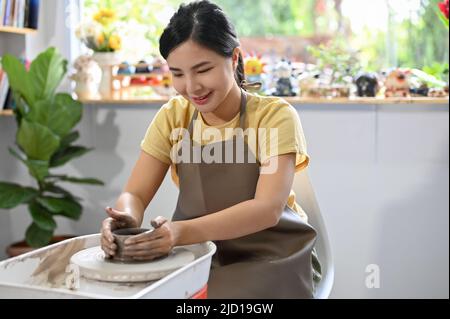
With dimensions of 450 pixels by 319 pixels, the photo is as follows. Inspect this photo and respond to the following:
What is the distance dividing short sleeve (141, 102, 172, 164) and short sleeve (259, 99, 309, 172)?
0.22 m

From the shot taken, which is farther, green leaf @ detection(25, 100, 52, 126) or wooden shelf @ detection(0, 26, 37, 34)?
wooden shelf @ detection(0, 26, 37, 34)

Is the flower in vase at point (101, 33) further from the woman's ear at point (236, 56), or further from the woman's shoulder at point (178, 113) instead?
the woman's ear at point (236, 56)

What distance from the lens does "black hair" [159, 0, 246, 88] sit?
137cm

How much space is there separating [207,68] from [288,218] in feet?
1.15

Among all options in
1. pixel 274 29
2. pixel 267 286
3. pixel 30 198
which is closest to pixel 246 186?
pixel 267 286

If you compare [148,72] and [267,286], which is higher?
[148,72]

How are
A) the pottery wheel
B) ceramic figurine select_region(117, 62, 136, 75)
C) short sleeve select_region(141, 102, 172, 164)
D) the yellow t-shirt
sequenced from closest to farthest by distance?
the pottery wheel, the yellow t-shirt, short sleeve select_region(141, 102, 172, 164), ceramic figurine select_region(117, 62, 136, 75)

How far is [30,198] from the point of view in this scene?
2.93 meters

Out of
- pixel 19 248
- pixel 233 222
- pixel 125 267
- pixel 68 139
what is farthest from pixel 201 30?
pixel 19 248

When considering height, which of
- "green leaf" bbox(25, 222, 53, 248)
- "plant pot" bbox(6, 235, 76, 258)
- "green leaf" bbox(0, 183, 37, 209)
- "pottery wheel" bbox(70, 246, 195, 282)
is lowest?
"plant pot" bbox(6, 235, 76, 258)

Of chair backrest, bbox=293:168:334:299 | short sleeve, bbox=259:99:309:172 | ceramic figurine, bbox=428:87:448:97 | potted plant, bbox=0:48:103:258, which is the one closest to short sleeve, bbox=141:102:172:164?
short sleeve, bbox=259:99:309:172

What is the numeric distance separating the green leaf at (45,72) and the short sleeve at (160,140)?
4.87 ft

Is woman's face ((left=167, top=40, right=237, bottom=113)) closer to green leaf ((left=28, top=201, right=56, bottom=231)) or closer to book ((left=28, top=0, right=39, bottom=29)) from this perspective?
green leaf ((left=28, top=201, right=56, bottom=231))
